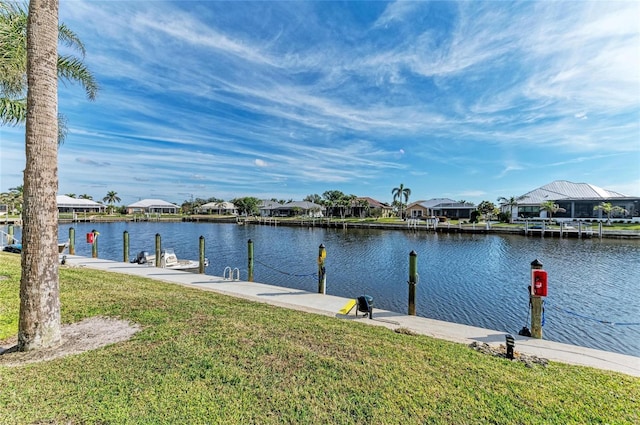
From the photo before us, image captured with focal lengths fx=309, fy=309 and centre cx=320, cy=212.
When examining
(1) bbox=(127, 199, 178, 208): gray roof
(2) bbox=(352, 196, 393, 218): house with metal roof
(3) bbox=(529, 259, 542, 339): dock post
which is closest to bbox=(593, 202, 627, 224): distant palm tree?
(2) bbox=(352, 196, 393, 218): house with metal roof

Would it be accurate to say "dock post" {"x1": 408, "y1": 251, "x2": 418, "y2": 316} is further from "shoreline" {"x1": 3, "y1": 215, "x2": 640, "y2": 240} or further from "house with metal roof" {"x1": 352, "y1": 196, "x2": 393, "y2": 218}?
"house with metal roof" {"x1": 352, "y1": 196, "x2": 393, "y2": 218}

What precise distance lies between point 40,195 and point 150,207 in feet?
382

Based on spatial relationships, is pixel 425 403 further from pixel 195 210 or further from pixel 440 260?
pixel 195 210

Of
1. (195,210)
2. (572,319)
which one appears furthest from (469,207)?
(195,210)

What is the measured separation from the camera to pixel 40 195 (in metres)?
4.80

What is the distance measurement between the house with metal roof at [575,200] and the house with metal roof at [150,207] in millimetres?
108645

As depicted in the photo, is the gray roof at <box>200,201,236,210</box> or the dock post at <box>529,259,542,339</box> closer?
the dock post at <box>529,259,542,339</box>

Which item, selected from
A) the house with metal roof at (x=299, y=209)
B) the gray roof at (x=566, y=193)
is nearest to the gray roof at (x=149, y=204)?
the house with metal roof at (x=299, y=209)

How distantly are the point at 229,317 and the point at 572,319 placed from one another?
12016mm

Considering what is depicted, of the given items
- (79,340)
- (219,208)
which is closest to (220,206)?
(219,208)

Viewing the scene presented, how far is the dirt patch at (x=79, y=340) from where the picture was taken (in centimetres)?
456

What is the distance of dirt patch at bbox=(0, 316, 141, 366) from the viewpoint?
456 centimetres

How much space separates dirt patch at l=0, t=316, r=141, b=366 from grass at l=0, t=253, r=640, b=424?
11.4 inches

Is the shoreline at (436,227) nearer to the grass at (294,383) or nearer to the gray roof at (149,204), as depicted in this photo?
the gray roof at (149,204)
